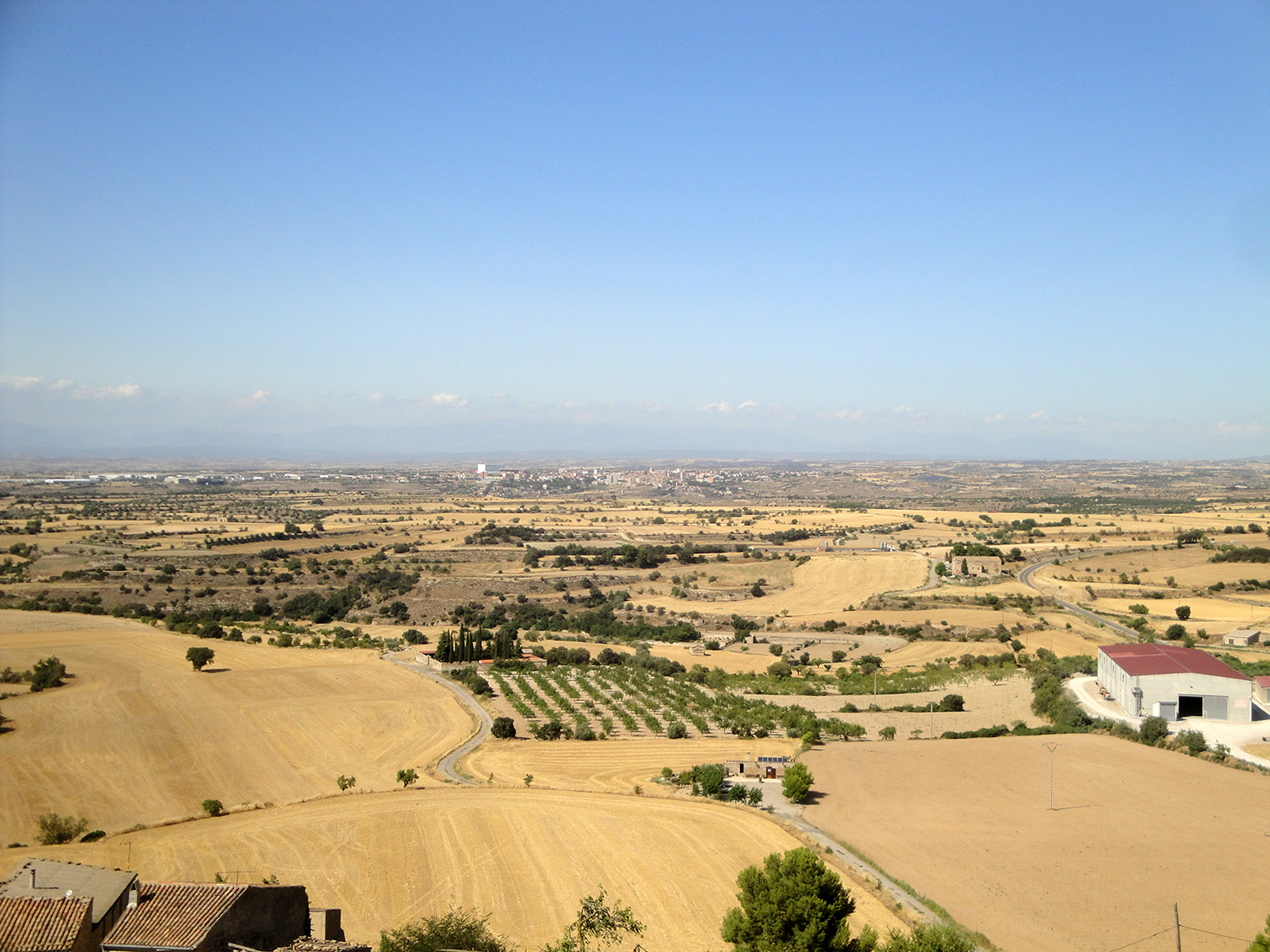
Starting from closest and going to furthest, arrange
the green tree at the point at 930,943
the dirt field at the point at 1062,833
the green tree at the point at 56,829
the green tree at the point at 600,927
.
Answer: the green tree at the point at 930,943 → the green tree at the point at 600,927 → the dirt field at the point at 1062,833 → the green tree at the point at 56,829

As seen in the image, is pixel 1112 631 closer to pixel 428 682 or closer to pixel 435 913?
pixel 428 682

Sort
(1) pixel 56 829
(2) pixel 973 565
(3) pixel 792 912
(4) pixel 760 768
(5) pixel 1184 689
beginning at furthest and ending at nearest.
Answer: (2) pixel 973 565
(5) pixel 1184 689
(4) pixel 760 768
(1) pixel 56 829
(3) pixel 792 912

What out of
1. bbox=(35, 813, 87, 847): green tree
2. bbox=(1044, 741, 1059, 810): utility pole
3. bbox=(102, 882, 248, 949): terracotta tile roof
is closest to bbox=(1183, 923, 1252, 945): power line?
bbox=(1044, 741, 1059, 810): utility pole

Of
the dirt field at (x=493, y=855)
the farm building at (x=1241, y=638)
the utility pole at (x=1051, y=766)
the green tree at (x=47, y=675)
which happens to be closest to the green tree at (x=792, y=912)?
the dirt field at (x=493, y=855)

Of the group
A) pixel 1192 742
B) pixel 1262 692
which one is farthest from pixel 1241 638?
pixel 1192 742

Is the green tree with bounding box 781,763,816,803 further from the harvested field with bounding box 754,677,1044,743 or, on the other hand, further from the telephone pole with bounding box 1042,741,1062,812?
the harvested field with bounding box 754,677,1044,743

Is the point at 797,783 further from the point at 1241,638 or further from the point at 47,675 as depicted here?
the point at 1241,638

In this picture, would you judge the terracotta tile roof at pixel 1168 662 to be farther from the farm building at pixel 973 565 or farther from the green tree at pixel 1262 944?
the farm building at pixel 973 565
